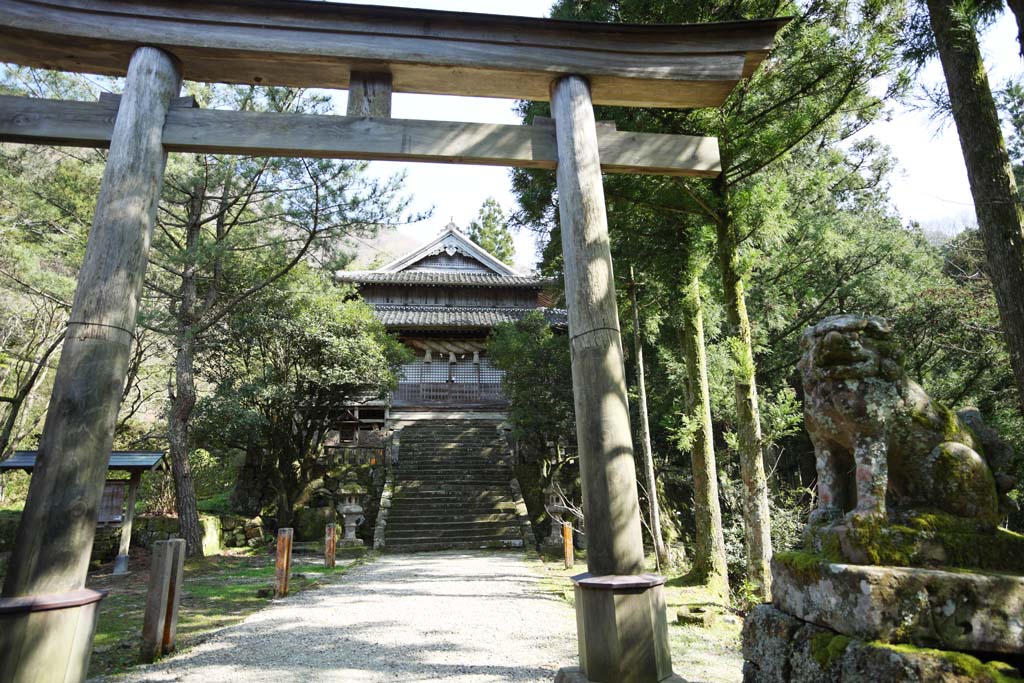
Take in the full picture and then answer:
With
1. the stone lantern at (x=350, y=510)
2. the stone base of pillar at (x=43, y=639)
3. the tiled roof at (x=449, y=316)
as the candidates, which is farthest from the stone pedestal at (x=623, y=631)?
the tiled roof at (x=449, y=316)

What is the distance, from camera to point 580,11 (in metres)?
7.07

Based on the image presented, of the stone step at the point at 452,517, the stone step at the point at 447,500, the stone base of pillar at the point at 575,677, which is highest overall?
the stone step at the point at 447,500

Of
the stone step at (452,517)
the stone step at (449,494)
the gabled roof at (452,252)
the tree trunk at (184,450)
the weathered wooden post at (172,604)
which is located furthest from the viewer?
the gabled roof at (452,252)

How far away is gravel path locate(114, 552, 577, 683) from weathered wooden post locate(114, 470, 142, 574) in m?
4.25

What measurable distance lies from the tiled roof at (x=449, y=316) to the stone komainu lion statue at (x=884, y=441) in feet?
48.8

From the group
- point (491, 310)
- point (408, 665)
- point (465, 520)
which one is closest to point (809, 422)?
point (408, 665)

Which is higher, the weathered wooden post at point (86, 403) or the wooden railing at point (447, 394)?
the wooden railing at point (447, 394)

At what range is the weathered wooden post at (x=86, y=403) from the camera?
2.65 m

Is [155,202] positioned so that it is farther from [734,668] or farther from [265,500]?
[265,500]

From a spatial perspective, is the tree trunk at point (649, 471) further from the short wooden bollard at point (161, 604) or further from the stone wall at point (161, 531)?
the stone wall at point (161, 531)

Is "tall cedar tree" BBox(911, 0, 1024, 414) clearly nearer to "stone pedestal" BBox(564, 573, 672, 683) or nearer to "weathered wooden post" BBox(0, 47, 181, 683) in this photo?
"stone pedestal" BBox(564, 573, 672, 683)

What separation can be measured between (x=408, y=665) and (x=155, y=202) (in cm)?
381

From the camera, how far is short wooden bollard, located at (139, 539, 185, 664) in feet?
13.8

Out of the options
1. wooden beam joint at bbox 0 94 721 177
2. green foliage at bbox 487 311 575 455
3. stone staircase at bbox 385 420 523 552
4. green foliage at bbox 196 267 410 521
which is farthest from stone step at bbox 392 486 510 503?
wooden beam joint at bbox 0 94 721 177
